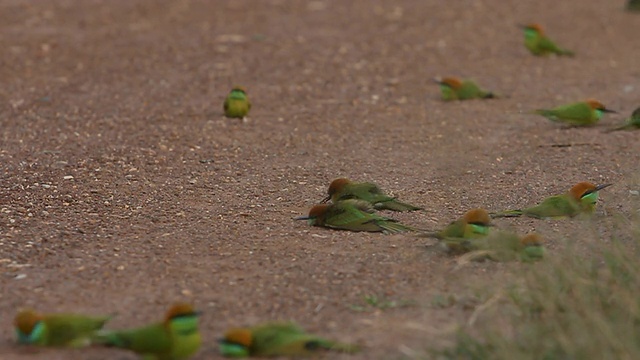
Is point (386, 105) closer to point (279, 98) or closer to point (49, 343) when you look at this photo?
point (279, 98)

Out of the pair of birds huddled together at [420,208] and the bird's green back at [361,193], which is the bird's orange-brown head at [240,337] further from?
the bird's green back at [361,193]

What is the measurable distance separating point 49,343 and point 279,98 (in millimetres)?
4630

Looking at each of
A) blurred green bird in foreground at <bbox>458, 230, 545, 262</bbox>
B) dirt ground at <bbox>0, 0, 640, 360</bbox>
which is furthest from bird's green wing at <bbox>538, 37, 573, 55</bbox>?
blurred green bird in foreground at <bbox>458, 230, 545, 262</bbox>

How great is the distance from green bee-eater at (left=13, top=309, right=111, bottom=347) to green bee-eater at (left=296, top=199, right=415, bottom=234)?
5.38 ft

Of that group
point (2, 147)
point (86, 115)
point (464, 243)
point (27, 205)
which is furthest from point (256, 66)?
point (464, 243)

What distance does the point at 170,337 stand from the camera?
147 inches

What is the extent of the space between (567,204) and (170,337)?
2.37m

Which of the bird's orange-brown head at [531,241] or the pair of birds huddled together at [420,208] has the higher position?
the bird's orange-brown head at [531,241]

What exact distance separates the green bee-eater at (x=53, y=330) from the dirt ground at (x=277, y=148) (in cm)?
8

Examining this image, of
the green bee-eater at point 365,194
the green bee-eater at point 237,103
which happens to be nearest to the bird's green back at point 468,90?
the green bee-eater at point 237,103

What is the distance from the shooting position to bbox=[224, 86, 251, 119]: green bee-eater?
24.9 ft

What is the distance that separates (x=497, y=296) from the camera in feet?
13.0

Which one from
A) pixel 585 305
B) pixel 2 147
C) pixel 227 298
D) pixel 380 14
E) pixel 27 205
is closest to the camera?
pixel 585 305

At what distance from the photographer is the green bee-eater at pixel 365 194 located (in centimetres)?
559
